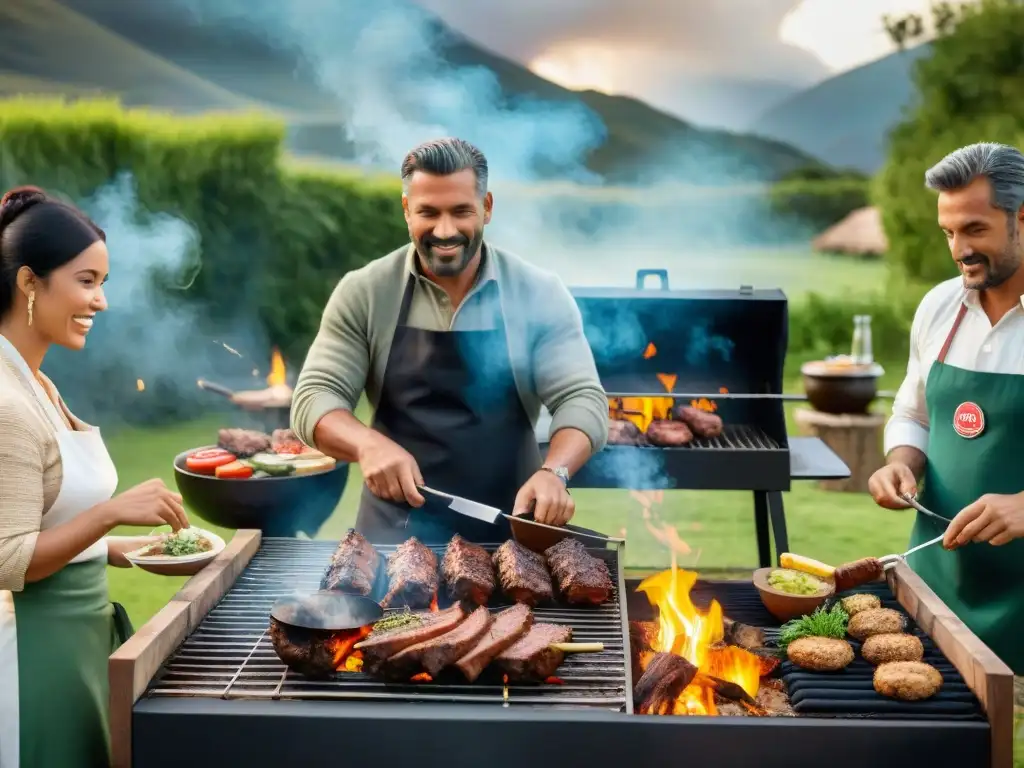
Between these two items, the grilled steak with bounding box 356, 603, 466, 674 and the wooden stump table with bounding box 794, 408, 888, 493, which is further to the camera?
the wooden stump table with bounding box 794, 408, 888, 493

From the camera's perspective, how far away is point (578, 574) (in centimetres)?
334

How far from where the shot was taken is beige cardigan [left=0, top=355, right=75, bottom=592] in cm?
272

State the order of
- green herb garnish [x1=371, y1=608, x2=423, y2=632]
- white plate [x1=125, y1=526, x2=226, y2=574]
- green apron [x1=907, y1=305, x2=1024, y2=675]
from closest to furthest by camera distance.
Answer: green herb garnish [x1=371, y1=608, x2=423, y2=632] < white plate [x1=125, y1=526, x2=226, y2=574] < green apron [x1=907, y1=305, x2=1024, y2=675]

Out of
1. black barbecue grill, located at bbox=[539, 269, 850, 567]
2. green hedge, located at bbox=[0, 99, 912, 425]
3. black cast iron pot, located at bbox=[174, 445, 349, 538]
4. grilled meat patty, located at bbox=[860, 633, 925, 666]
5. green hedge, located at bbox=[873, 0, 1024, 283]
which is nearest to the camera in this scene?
grilled meat patty, located at bbox=[860, 633, 925, 666]

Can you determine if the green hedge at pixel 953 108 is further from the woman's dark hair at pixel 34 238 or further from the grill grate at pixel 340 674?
the woman's dark hair at pixel 34 238

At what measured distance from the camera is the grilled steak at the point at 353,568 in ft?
10.6

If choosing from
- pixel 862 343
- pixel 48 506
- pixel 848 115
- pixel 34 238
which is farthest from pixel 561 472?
pixel 848 115

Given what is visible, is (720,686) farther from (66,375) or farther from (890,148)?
(890,148)

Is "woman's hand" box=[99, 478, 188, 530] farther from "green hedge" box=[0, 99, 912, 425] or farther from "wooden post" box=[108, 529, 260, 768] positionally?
"green hedge" box=[0, 99, 912, 425]

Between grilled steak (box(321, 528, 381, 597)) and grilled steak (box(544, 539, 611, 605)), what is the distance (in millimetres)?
651

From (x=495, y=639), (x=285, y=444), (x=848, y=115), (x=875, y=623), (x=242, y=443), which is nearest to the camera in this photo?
(x=495, y=639)

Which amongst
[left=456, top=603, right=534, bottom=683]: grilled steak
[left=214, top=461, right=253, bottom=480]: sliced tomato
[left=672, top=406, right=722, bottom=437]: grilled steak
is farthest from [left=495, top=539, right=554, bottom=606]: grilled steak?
[left=672, top=406, right=722, bottom=437]: grilled steak

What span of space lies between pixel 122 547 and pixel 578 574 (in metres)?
1.66

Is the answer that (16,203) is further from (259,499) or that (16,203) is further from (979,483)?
(979,483)
